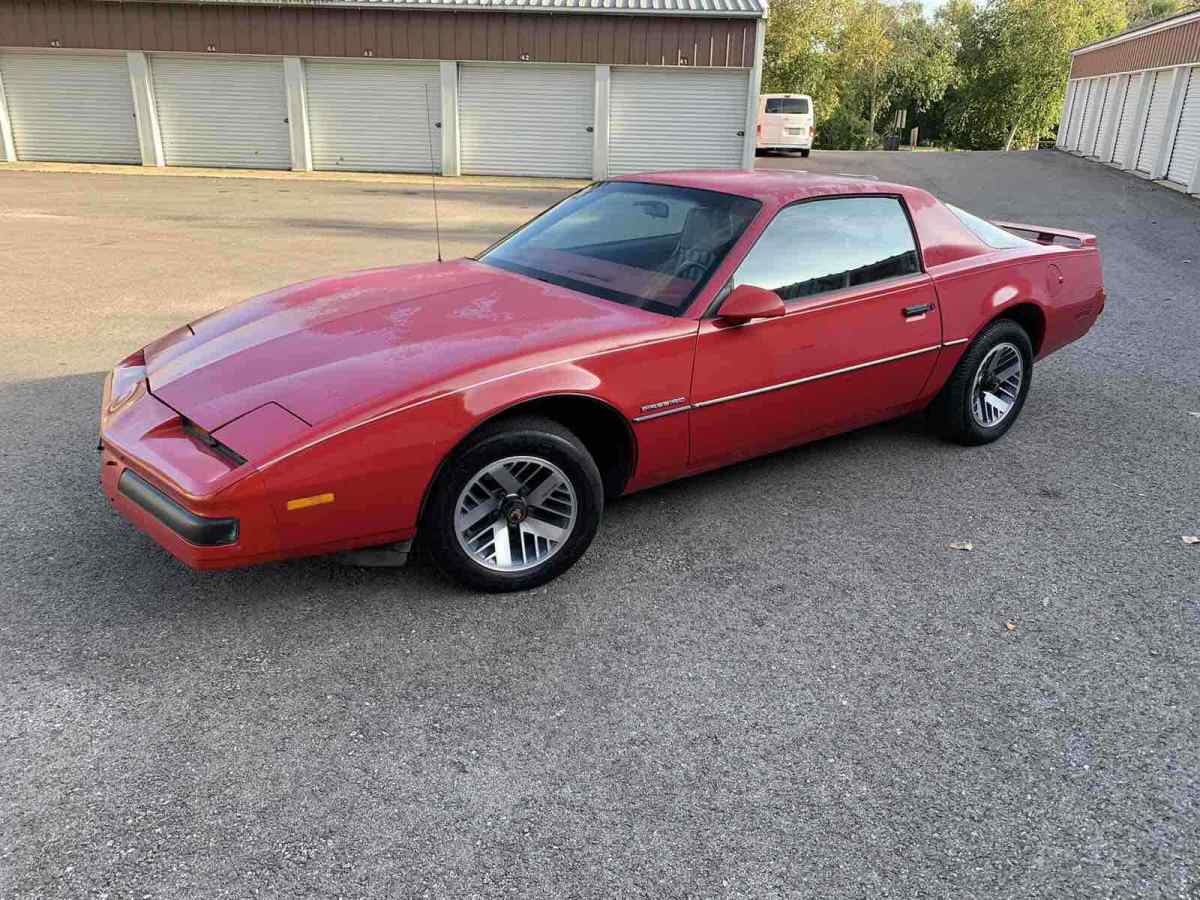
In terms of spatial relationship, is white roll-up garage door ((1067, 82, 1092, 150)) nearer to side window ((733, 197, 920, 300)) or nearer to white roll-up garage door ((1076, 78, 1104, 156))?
white roll-up garage door ((1076, 78, 1104, 156))

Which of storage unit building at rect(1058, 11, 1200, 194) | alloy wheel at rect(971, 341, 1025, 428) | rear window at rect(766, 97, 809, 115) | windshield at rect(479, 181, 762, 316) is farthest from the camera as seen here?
rear window at rect(766, 97, 809, 115)

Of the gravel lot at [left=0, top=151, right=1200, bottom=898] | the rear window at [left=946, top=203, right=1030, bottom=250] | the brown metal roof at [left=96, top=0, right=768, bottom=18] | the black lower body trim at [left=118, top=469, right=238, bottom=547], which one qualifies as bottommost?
the gravel lot at [left=0, top=151, right=1200, bottom=898]

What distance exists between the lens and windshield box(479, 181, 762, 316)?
12.9 ft

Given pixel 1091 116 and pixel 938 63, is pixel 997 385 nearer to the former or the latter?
pixel 1091 116

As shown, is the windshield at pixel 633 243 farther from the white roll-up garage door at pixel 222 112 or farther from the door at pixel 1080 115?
the door at pixel 1080 115

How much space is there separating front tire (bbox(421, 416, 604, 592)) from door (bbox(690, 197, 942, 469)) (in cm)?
63

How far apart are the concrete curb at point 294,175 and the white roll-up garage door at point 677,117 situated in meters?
1.63

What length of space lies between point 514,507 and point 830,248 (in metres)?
1.99

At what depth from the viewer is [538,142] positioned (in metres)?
22.0

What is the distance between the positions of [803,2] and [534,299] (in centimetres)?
4752

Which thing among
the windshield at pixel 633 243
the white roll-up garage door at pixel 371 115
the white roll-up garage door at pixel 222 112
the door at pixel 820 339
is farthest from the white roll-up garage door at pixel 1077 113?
the windshield at pixel 633 243

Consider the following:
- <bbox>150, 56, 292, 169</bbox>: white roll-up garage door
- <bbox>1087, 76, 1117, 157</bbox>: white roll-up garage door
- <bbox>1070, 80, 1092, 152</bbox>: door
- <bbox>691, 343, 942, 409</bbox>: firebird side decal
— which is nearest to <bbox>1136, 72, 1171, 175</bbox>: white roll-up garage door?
<bbox>1087, 76, 1117, 157</bbox>: white roll-up garage door

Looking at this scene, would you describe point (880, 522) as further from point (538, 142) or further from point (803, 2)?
point (803, 2)

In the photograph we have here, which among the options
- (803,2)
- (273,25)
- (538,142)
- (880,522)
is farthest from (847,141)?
(880,522)
